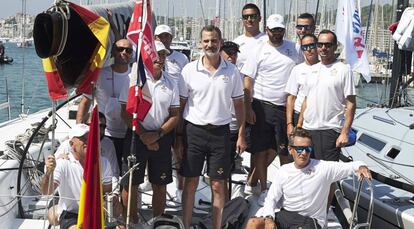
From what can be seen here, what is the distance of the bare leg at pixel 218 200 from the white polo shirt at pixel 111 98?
945mm

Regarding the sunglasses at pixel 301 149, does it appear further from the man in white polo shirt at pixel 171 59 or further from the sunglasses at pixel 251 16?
the sunglasses at pixel 251 16

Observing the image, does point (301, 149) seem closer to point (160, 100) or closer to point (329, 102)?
point (329, 102)

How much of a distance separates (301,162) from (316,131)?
1.86 ft

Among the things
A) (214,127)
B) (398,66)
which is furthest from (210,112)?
(398,66)

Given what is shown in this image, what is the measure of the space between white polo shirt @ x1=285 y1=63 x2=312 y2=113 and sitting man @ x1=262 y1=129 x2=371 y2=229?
2.14ft

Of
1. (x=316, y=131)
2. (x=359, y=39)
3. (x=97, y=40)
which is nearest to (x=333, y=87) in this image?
(x=316, y=131)

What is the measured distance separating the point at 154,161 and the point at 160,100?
0.54 meters

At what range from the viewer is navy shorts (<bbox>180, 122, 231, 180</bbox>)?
14.9ft

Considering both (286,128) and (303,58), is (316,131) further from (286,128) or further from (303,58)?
(303,58)

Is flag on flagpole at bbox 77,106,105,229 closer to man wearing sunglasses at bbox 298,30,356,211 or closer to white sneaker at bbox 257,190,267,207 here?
man wearing sunglasses at bbox 298,30,356,211

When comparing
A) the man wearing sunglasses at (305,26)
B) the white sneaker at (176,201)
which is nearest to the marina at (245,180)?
the white sneaker at (176,201)

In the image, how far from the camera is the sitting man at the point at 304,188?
4.46 metres

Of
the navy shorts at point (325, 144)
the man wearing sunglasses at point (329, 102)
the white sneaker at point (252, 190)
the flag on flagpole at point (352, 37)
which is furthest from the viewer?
the flag on flagpole at point (352, 37)

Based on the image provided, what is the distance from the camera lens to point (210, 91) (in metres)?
4.50
